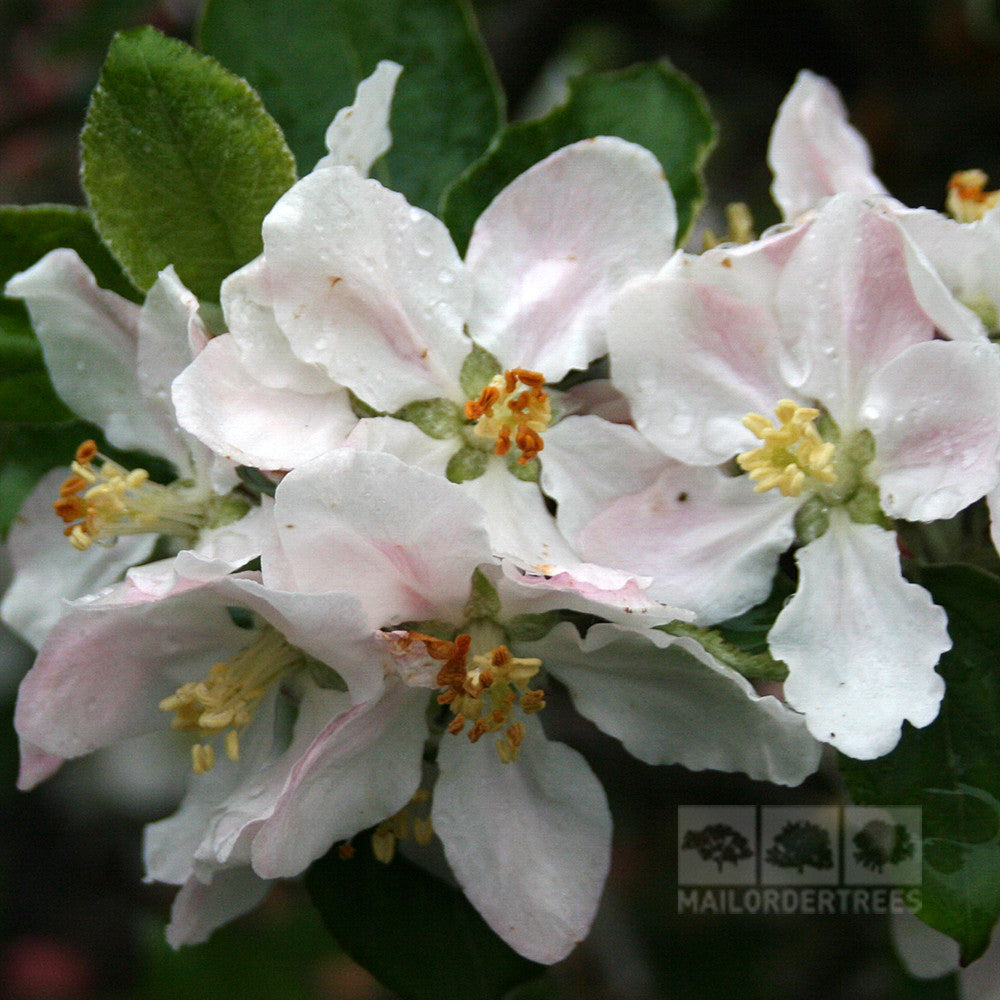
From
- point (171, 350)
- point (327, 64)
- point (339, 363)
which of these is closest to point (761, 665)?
point (339, 363)

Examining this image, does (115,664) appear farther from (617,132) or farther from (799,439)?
(617,132)

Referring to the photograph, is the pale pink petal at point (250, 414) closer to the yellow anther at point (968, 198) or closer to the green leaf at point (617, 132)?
the green leaf at point (617, 132)

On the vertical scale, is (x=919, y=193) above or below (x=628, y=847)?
above

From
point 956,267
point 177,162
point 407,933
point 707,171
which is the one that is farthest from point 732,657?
point 707,171

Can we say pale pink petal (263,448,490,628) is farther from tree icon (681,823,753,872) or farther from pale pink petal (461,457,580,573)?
tree icon (681,823,753,872)

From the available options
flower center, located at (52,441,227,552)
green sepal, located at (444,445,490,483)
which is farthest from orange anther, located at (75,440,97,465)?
green sepal, located at (444,445,490,483)

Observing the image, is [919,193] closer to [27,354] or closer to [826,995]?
[826,995]
